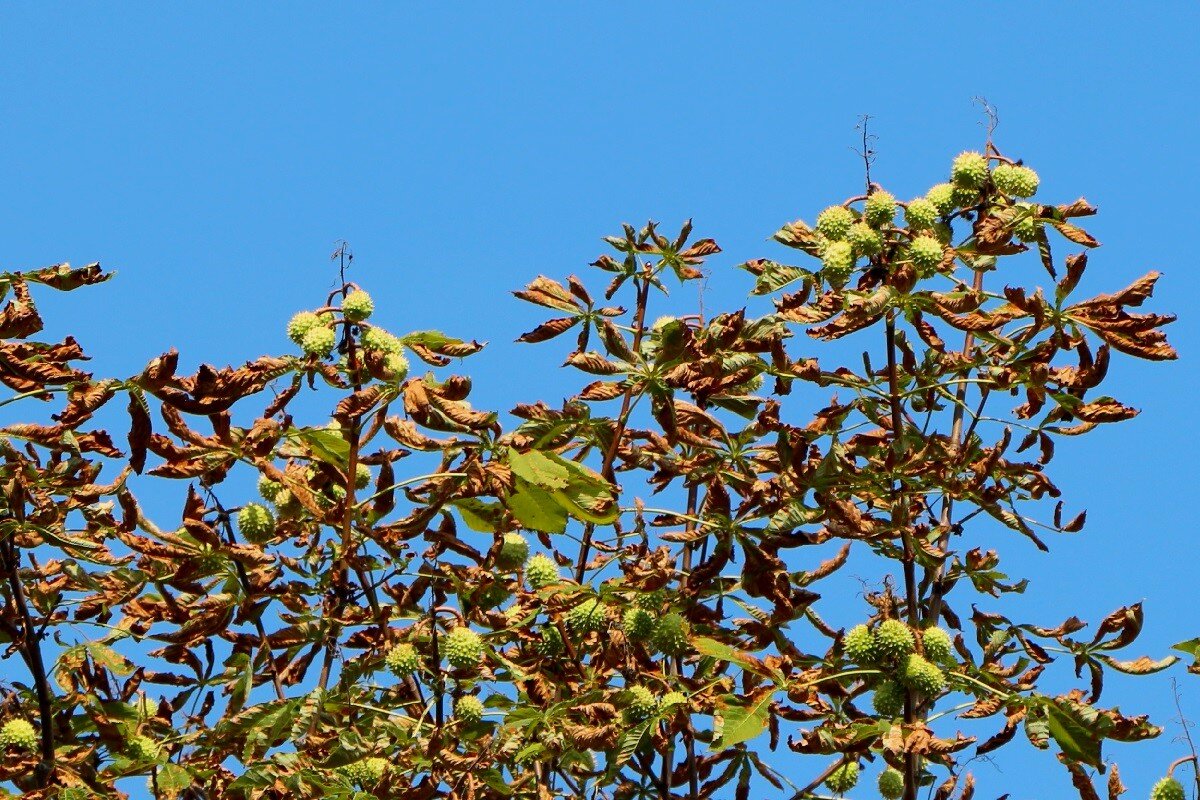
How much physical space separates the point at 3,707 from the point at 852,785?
263 centimetres

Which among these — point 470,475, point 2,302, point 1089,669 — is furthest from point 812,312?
point 2,302

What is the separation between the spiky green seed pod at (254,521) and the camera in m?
4.58

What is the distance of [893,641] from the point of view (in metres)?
4.31

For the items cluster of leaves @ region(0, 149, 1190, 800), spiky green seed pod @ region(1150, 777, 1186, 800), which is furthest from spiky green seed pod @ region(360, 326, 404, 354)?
spiky green seed pod @ region(1150, 777, 1186, 800)

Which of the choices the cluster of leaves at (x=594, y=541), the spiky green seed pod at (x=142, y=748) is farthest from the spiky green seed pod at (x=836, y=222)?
the spiky green seed pod at (x=142, y=748)

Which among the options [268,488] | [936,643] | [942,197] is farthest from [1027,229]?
[268,488]

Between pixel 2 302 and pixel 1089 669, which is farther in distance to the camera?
pixel 1089 669

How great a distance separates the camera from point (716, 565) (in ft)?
14.5

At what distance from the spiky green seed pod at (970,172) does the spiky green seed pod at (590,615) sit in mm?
1704

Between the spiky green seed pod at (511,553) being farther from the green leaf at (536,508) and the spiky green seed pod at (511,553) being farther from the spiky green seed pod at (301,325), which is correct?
the spiky green seed pod at (301,325)

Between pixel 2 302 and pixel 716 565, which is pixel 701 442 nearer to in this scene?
pixel 716 565

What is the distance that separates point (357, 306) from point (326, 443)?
0.39 meters

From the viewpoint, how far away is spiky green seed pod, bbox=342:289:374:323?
14.6ft

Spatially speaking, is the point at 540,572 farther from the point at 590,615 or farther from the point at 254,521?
the point at 254,521
